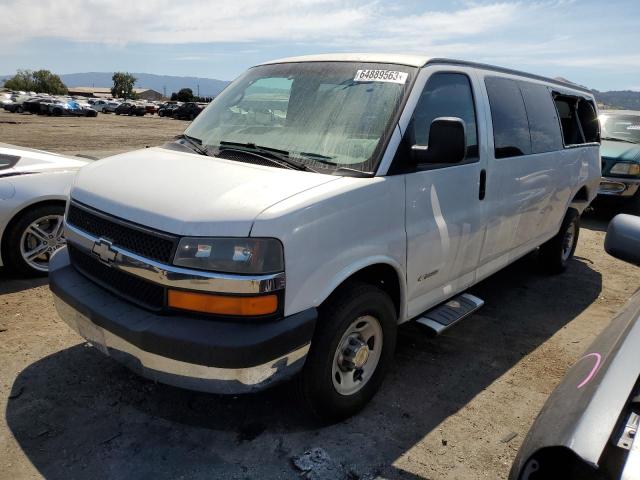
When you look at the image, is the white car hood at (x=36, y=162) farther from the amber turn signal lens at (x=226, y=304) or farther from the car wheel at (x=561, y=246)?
the car wheel at (x=561, y=246)

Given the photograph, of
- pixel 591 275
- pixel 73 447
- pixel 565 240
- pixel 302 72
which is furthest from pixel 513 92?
pixel 73 447

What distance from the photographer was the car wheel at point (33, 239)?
15.3 feet

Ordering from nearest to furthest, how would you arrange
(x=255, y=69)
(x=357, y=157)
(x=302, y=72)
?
(x=357, y=157) < (x=302, y=72) < (x=255, y=69)

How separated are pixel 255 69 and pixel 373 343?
2.30 m

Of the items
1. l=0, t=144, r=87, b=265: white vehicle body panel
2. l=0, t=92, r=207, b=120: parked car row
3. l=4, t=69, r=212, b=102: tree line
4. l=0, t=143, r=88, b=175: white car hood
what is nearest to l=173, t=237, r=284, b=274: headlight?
l=0, t=144, r=87, b=265: white vehicle body panel

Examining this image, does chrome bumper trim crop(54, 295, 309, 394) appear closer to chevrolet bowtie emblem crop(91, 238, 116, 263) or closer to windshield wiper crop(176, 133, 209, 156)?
chevrolet bowtie emblem crop(91, 238, 116, 263)

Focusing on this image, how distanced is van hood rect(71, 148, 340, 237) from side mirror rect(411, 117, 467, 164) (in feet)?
1.91

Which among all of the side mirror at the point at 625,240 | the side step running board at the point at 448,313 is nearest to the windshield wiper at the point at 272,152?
the side step running board at the point at 448,313

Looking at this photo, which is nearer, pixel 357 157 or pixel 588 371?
pixel 588 371

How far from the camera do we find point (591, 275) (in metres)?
5.96

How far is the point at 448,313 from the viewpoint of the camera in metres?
3.49

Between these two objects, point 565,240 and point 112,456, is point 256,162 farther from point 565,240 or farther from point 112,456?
point 565,240

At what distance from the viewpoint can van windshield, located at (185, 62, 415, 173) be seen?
2.89 metres

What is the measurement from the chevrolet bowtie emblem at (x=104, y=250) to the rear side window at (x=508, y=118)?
2.74 metres
